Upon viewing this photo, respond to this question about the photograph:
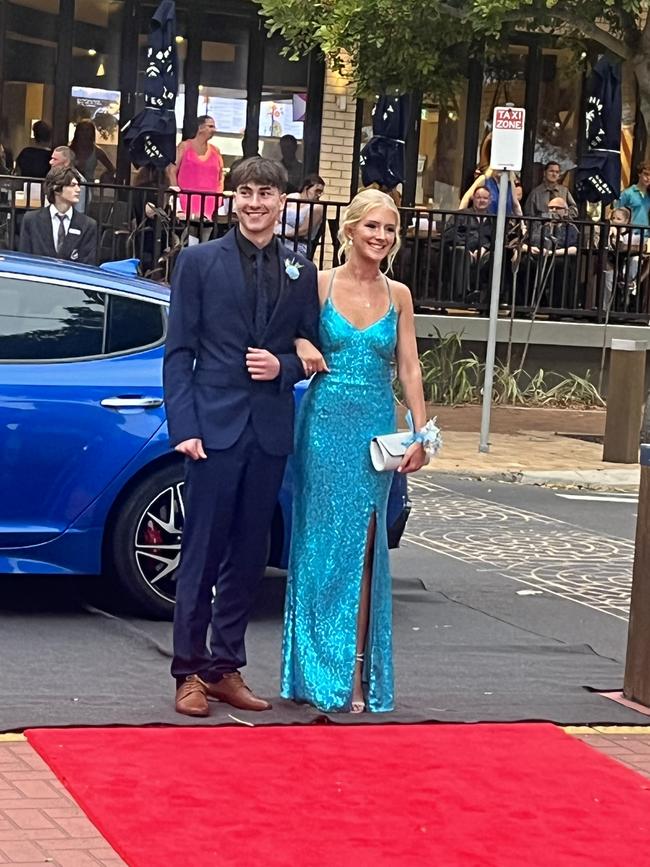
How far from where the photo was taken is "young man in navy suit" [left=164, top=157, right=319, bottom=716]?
21.6 ft

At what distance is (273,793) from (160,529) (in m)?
2.48

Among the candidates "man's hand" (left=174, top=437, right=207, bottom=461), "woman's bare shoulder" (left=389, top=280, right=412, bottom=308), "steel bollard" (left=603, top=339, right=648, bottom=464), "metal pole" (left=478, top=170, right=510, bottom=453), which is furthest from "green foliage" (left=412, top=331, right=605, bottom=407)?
"man's hand" (left=174, top=437, right=207, bottom=461)

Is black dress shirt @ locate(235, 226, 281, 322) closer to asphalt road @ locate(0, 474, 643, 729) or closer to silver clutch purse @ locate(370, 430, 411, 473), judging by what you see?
silver clutch purse @ locate(370, 430, 411, 473)

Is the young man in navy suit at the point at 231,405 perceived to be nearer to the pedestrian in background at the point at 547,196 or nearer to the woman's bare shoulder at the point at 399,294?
the woman's bare shoulder at the point at 399,294

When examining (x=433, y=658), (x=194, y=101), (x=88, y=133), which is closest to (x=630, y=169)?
(x=194, y=101)

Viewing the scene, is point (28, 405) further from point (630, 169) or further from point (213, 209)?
point (630, 169)

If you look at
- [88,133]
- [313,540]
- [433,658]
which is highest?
[88,133]

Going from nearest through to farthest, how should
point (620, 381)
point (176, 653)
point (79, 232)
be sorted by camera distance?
point (176, 653), point (79, 232), point (620, 381)

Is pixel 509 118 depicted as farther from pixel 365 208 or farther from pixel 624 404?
pixel 365 208

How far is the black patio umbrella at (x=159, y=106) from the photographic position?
18.9m

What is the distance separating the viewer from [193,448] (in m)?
6.54

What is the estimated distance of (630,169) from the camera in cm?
2594

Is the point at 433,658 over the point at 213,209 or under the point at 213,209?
under

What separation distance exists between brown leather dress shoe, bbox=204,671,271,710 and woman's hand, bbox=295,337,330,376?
113cm
